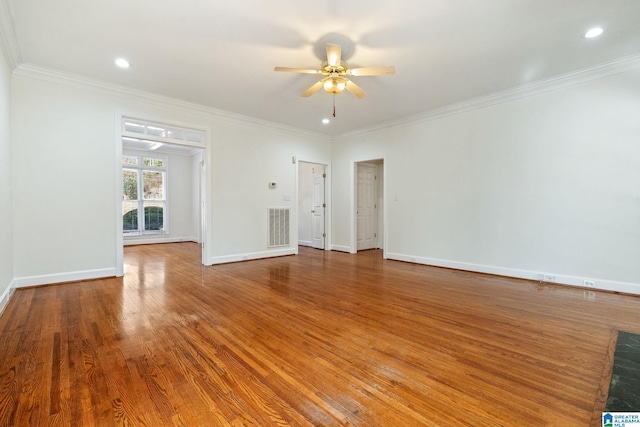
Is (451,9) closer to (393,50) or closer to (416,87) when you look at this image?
(393,50)

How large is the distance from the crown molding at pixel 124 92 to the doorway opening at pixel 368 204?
2.66 metres

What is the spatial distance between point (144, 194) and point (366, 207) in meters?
6.71

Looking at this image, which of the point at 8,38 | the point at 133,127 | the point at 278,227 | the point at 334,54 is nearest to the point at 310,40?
the point at 334,54

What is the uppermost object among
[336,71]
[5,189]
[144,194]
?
[336,71]

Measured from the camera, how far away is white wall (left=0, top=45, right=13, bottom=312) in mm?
3188

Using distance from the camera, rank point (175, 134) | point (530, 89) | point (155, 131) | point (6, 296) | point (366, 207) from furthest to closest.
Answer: point (366, 207) < point (175, 134) < point (155, 131) < point (530, 89) < point (6, 296)

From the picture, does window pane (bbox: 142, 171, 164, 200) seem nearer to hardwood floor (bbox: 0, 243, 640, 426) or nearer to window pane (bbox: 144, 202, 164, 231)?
window pane (bbox: 144, 202, 164, 231)

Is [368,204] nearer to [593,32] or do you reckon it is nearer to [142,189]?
[593,32]

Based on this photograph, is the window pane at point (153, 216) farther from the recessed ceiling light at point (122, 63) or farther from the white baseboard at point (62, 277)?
the recessed ceiling light at point (122, 63)

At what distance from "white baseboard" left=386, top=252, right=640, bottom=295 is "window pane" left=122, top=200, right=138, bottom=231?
7869mm

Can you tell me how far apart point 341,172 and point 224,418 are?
6.21m

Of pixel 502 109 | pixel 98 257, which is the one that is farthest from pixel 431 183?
pixel 98 257

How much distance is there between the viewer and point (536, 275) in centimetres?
430

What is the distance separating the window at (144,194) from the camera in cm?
855
